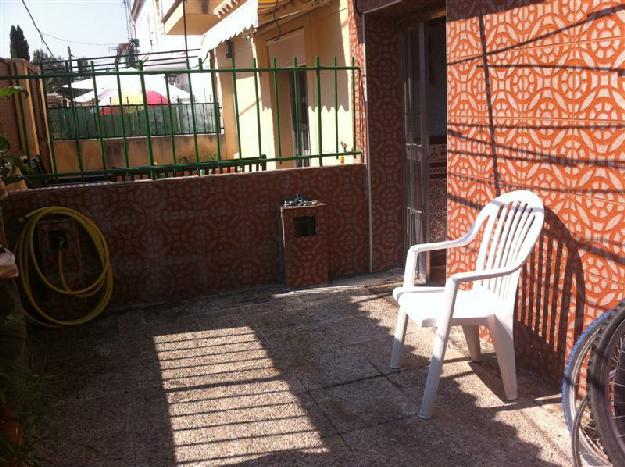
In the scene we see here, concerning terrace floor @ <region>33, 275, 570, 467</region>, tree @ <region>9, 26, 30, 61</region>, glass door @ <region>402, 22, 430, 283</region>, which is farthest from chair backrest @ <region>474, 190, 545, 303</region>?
tree @ <region>9, 26, 30, 61</region>

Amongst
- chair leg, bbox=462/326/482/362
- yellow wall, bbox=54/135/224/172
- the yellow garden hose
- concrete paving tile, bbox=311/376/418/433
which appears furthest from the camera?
yellow wall, bbox=54/135/224/172

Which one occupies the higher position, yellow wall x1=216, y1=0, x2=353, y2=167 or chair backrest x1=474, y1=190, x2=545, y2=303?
yellow wall x1=216, y1=0, x2=353, y2=167

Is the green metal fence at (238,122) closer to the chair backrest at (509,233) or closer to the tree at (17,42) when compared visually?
the chair backrest at (509,233)

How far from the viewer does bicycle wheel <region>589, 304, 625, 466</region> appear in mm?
2236

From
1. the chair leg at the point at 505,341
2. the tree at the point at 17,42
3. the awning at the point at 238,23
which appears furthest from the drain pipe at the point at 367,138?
the tree at the point at 17,42

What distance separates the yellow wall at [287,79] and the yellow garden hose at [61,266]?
8.49 ft

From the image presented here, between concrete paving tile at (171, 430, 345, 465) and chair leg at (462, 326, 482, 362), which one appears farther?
chair leg at (462, 326, 482, 362)

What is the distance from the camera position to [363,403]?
3205 mm

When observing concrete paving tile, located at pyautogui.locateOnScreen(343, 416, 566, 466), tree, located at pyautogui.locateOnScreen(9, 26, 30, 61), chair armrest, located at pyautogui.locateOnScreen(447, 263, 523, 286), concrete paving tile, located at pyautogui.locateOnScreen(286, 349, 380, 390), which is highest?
tree, located at pyautogui.locateOnScreen(9, 26, 30, 61)

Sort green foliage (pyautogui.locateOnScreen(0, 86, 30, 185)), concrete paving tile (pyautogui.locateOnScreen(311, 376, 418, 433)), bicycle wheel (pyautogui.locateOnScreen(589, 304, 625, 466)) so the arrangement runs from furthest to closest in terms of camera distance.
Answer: green foliage (pyautogui.locateOnScreen(0, 86, 30, 185))
concrete paving tile (pyautogui.locateOnScreen(311, 376, 418, 433))
bicycle wheel (pyautogui.locateOnScreen(589, 304, 625, 466))

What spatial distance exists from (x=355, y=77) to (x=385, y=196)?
116cm

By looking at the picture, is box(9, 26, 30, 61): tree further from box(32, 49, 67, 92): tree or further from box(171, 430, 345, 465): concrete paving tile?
box(171, 430, 345, 465): concrete paving tile

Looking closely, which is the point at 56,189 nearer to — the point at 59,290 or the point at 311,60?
the point at 59,290

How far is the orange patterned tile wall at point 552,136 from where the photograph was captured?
2746 millimetres
